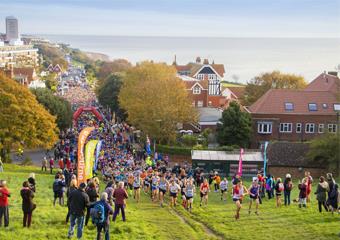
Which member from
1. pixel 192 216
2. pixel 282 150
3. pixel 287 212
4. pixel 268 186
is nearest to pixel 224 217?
pixel 192 216

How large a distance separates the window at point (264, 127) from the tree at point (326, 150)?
1313 cm

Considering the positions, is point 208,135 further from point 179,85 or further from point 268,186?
point 268,186

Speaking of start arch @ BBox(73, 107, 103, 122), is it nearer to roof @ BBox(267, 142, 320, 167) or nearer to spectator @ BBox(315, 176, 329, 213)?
roof @ BBox(267, 142, 320, 167)

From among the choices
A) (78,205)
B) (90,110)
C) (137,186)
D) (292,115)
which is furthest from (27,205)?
(90,110)

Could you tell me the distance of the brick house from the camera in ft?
182

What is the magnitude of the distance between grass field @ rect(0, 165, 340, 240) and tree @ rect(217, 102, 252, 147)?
29.3 meters

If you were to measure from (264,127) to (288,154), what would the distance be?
489 inches

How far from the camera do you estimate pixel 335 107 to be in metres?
56.3

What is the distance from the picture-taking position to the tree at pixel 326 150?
40406mm

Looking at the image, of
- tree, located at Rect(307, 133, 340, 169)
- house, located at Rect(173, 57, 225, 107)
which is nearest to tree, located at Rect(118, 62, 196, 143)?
tree, located at Rect(307, 133, 340, 169)

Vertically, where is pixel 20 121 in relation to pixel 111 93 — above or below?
below

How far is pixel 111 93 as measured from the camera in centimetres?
7706

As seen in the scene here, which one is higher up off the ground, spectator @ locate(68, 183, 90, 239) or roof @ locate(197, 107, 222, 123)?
roof @ locate(197, 107, 222, 123)

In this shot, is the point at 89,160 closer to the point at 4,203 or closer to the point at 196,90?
the point at 4,203
